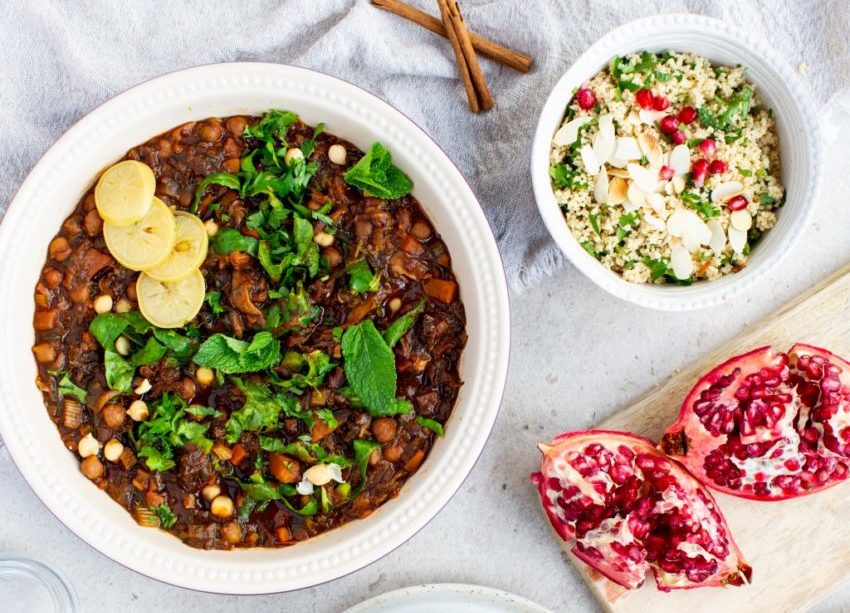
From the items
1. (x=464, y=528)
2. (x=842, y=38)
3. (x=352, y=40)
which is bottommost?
(x=464, y=528)

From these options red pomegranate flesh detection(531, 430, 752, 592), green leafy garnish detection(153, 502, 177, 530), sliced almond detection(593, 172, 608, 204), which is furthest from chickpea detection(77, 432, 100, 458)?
sliced almond detection(593, 172, 608, 204)

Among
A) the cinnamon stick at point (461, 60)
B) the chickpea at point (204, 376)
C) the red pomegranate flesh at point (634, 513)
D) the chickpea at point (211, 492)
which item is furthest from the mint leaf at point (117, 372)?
the cinnamon stick at point (461, 60)

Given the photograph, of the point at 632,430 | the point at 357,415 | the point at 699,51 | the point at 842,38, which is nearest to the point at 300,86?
the point at 357,415

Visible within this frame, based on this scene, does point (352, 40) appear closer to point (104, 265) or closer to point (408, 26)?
point (408, 26)

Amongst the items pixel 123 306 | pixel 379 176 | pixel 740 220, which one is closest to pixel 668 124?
pixel 740 220

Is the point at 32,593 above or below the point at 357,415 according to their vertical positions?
below

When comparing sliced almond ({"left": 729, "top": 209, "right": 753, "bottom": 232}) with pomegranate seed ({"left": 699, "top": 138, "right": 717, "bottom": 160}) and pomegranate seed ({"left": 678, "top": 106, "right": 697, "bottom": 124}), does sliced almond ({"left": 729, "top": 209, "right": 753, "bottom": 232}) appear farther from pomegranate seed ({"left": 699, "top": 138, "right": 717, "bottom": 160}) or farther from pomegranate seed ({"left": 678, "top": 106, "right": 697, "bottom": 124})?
pomegranate seed ({"left": 678, "top": 106, "right": 697, "bottom": 124})
